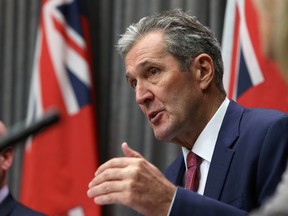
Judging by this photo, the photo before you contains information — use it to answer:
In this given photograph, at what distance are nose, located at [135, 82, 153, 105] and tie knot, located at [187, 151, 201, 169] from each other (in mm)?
217

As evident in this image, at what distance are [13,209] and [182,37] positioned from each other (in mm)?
1039

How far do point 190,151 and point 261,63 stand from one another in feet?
2.99

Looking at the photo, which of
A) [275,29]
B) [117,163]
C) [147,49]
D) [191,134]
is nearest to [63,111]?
[147,49]

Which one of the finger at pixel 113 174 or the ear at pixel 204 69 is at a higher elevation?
the ear at pixel 204 69

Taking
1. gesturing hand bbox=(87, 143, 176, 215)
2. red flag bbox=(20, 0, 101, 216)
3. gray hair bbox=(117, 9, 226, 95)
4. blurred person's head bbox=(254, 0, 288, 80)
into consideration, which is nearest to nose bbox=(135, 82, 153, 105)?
gray hair bbox=(117, 9, 226, 95)

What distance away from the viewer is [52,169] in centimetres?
355

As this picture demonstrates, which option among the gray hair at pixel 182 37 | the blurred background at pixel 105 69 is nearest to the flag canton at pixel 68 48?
the blurred background at pixel 105 69

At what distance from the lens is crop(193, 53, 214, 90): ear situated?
7.09 feet

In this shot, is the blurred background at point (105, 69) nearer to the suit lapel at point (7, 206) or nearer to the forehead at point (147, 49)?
the suit lapel at point (7, 206)

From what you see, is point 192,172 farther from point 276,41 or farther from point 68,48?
point 68,48

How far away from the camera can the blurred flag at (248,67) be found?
2844 mm

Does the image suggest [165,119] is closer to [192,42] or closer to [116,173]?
[192,42]

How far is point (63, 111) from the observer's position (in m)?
3.48

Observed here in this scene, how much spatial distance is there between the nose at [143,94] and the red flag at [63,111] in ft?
4.51
